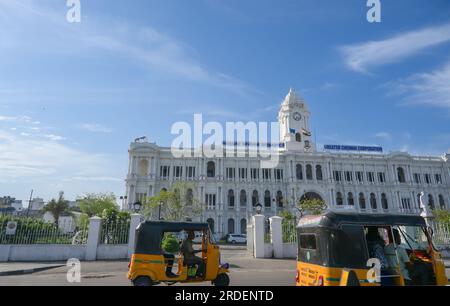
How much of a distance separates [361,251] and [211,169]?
38.2 meters

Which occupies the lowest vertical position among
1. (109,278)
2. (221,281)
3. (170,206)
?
(109,278)

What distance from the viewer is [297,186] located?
4147 cm

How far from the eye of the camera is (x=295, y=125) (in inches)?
1900

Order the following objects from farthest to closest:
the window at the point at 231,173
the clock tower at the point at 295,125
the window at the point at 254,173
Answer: the clock tower at the point at 295,125 → the window at the point at 254,173 → the window at the point at 231,173

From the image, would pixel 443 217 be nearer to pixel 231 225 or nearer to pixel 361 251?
pixel 231 225

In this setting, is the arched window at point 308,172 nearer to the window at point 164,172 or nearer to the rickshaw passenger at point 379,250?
the window at point 164,172

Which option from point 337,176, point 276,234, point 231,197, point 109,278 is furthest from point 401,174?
point 109,278

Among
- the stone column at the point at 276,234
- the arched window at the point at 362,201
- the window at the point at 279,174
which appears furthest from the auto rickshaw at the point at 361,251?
the arched window at the point at 362,201

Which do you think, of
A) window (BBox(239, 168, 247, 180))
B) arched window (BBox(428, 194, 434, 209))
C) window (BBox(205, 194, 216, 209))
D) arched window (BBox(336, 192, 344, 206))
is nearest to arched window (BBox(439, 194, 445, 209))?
arched window (BBox(428, 194, 434, 209))

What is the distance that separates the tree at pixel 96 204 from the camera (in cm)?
4081

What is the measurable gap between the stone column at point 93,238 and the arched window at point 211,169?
27804mm

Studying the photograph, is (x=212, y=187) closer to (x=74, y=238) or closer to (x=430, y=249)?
(x=74, y=238)
